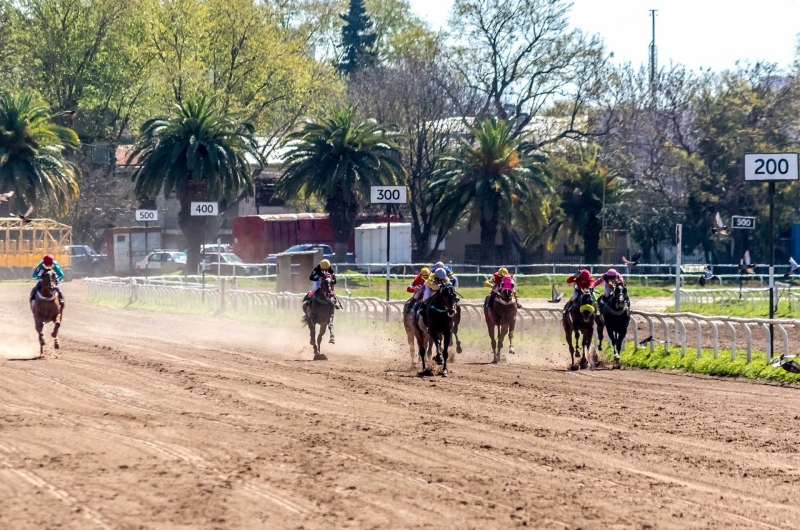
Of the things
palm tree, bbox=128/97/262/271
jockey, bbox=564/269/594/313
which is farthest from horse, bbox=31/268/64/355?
palm tree, bbox=128/97/262/271

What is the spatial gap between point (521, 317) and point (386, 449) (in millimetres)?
14912

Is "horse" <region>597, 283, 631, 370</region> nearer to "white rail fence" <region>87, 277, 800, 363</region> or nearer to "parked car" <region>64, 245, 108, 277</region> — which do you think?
"white rail fence" <region>87, 277, 800, 363</region>

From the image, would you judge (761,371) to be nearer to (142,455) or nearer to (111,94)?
(142,455)

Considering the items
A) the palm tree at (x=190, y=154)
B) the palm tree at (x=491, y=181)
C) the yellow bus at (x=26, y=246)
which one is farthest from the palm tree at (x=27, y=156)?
the palm tree at (x=491, y=181)

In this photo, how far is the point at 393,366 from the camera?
20.3 m

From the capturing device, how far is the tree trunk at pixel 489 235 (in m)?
50.3

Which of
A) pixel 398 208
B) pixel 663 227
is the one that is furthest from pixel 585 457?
pixel 398 208

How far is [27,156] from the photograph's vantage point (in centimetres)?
5559

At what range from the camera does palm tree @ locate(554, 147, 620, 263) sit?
2168 inches

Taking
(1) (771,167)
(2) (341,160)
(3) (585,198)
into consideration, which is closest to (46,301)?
(1) (771,167)

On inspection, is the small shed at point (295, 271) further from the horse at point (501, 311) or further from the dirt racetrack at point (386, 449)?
the dirt racetrack at point (386, 449)

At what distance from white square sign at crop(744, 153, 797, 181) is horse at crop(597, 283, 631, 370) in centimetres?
328

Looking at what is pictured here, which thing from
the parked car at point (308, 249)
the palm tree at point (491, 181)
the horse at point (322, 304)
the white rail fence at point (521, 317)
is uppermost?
the palm tree at point (491, 181)

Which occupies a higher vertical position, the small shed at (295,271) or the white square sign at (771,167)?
the white square sign at (771,167)
